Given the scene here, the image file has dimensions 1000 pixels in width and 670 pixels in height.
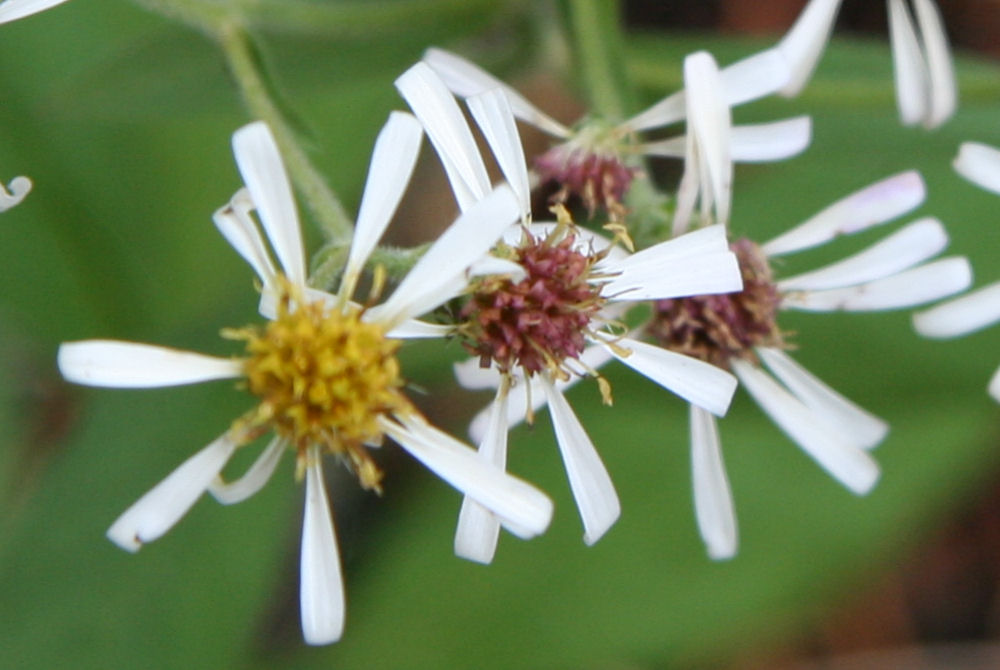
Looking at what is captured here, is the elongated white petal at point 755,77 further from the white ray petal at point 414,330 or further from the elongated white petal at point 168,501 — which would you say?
the elongated white petal at point 168,501

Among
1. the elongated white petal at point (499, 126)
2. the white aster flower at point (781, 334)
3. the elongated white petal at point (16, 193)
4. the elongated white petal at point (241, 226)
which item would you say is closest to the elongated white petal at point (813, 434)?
the white aster flower at point (781, 334)

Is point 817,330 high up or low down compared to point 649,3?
down

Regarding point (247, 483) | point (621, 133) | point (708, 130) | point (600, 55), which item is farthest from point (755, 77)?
point (247, 483)

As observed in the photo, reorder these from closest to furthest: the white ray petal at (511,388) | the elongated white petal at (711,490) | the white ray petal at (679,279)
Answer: the white ray petal at (679,279)
the white ray petal at (511,388)
the elongated white petal at (711,490)

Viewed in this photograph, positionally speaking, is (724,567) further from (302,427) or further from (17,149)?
(17,149)

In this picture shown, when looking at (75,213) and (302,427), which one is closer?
(302,427)

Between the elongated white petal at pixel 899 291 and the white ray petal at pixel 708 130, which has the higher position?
the white ray petal at pixel 708 130

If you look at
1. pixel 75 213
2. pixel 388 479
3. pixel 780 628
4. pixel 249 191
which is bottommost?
pixel 780 628

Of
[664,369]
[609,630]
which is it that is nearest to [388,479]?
[609,630]
